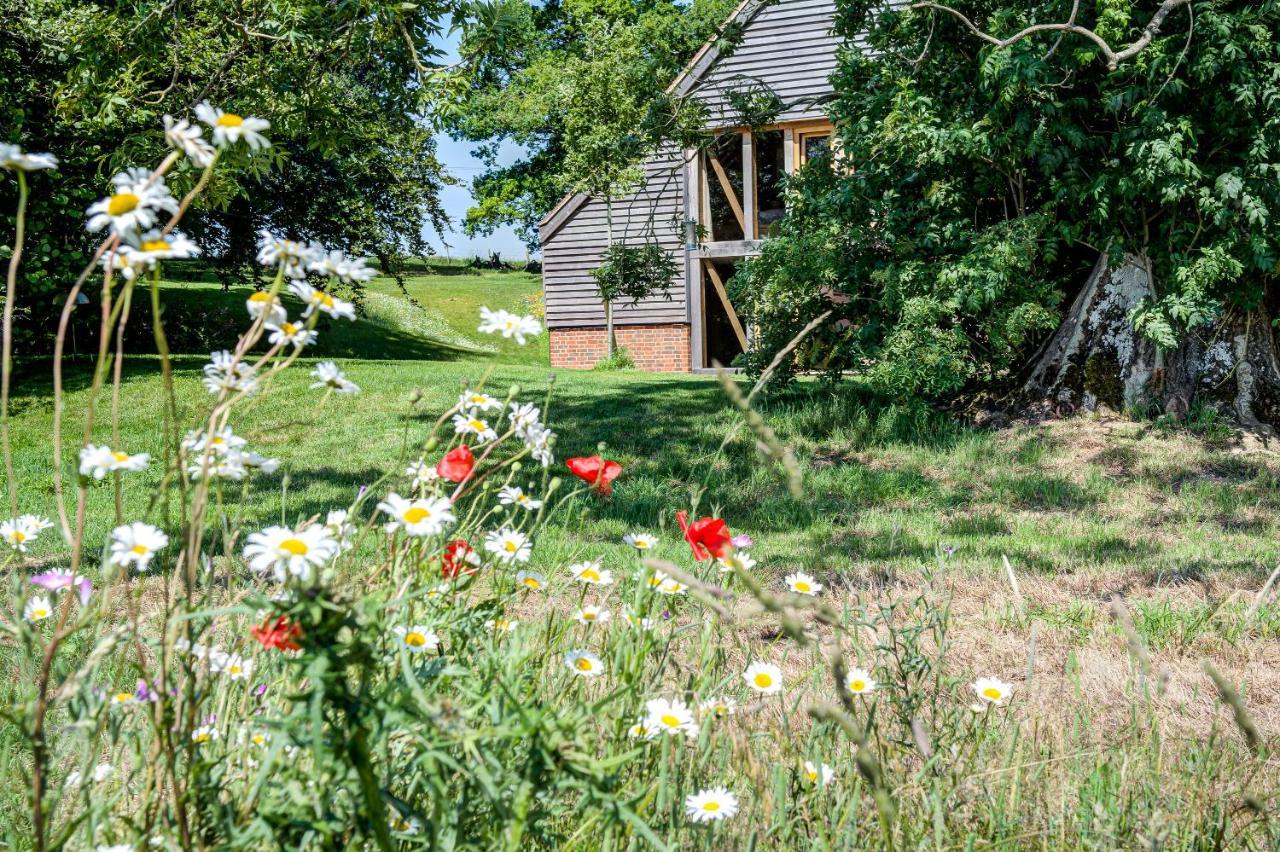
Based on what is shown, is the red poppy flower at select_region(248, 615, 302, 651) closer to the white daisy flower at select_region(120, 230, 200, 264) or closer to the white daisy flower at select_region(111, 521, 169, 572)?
the white daisy flower at select_region(111, 521, 169, 572)

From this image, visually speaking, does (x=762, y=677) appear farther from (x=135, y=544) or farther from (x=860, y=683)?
(x=135, y=544)

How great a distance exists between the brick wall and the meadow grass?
6479mm

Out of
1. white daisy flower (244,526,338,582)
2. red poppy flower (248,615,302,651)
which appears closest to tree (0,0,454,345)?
red poppy flower (248,615,302,651)

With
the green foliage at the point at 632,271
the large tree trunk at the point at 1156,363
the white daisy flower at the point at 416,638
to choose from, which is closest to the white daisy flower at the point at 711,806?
the white daisy flower at the point at 416,638

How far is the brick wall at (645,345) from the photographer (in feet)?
56.5

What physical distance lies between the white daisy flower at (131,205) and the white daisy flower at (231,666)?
719mm

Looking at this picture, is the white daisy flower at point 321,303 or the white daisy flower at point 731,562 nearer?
the white daisy flower at point 731,562

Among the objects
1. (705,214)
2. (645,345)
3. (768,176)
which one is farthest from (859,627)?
(768,176)

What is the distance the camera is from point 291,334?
129cm

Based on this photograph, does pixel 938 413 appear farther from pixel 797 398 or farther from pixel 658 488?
pixel 658 488

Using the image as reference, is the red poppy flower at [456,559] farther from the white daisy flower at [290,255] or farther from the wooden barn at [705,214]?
the wooden barn at [705,214]

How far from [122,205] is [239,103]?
4457mm

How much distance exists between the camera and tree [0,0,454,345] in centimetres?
458

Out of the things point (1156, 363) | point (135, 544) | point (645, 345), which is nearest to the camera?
point (135, 544)
